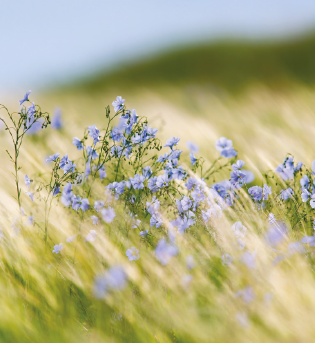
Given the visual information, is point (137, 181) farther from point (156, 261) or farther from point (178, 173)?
point (156, 261)

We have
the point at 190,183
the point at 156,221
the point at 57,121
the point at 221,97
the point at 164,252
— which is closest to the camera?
the point at 164,252

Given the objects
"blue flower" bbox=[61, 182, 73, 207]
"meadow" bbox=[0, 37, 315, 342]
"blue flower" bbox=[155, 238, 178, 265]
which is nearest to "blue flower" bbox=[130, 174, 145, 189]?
"meadow" bbox=[0, 37, 315, 342]

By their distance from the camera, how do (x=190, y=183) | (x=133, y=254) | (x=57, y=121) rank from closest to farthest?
(x=133, y=254) → (x=190, y=183) → (x=57, y=121)

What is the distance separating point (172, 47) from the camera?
1416 centimetres

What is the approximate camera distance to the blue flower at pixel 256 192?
1531 mm

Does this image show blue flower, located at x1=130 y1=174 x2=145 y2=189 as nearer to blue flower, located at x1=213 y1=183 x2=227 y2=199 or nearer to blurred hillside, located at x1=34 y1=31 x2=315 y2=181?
blue flower, located at x1=213 y1=183 x2=227 y2=199

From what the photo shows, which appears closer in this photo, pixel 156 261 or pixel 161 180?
pixel 156 261

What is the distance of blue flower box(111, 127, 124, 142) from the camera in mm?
1593

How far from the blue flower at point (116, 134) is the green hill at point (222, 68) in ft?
27.9

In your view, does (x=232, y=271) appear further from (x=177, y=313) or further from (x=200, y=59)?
(x=200, y=59)

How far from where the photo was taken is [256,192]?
153 centimetres

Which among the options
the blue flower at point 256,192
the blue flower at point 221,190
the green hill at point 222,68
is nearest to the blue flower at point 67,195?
the blue flower at point 221,190

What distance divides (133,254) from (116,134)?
23.1 inches

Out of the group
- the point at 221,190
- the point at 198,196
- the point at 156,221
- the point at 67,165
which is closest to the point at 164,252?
the point at 156,221
